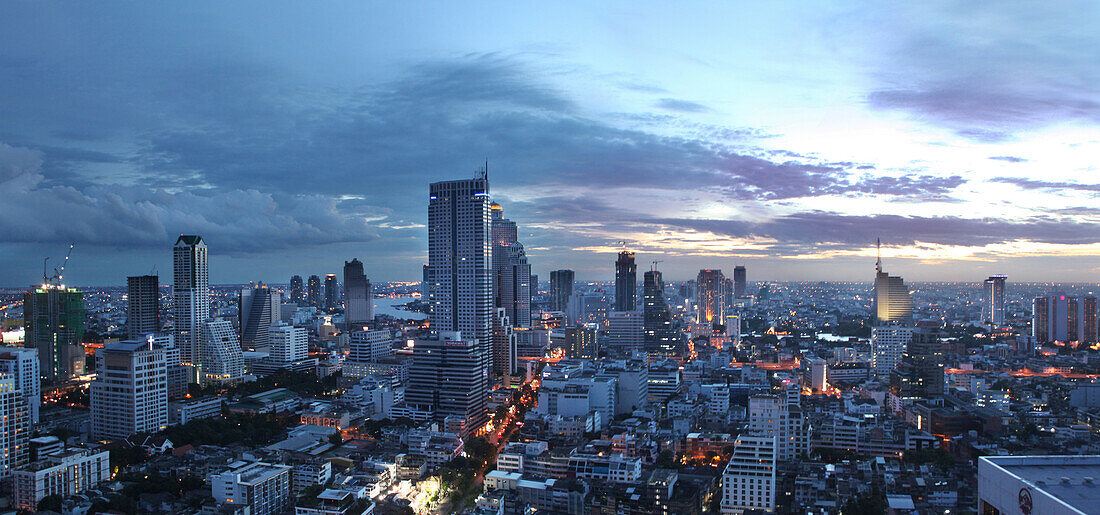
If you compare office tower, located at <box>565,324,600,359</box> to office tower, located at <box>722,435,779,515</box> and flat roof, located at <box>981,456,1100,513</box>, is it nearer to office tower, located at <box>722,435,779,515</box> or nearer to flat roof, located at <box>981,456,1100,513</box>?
office tower, located at <box>722,435,779,515</box>

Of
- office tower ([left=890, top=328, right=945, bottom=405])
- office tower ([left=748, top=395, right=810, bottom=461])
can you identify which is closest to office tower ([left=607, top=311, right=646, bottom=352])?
office tower ([left=890, top=328, right=945, bottom=405])

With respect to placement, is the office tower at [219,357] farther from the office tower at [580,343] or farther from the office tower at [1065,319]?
the office tower at [1065,319]

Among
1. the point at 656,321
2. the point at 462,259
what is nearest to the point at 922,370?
the point at 462,259

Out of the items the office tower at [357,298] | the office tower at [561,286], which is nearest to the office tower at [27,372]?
the office tower at [357,298]

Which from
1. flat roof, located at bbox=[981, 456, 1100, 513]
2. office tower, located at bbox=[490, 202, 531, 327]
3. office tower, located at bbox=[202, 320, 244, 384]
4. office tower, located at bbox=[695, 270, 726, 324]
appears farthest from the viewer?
office tower, located at bbox=[695, 270, 726, 324]

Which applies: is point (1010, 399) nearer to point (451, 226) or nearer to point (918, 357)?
point (918, 357)

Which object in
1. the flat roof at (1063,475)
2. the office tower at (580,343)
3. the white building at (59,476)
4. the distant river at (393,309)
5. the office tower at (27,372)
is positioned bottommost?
the distant river at (393,309)
